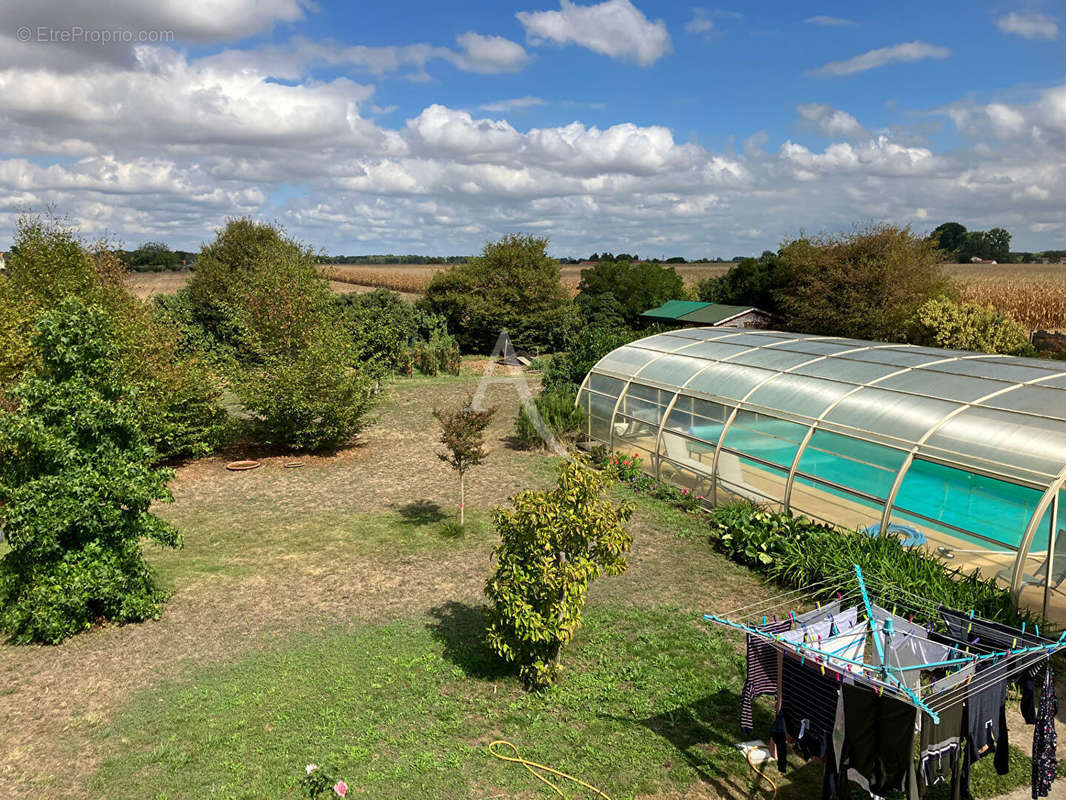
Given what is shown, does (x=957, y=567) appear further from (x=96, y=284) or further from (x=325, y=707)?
(x=96, y=284)

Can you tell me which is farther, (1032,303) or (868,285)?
(1032,303)

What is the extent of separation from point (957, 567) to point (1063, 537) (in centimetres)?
143

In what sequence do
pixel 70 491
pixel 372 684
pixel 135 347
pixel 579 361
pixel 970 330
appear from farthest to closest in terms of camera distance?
pixel 579 361 < pixel 970 330 < pixel 135 347 < pixel 70 491 < pixel 372 684

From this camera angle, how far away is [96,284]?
64.0 feet

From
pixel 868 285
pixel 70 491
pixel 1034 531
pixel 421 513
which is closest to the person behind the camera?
pixel 1034 531

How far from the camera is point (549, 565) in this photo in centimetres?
795

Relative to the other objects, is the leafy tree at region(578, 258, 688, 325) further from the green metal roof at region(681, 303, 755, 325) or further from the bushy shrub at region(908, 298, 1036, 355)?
the bushy shrub at region(908, 298, 1036, 355)

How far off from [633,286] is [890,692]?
38.7m

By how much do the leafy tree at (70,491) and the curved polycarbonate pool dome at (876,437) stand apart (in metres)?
11.2

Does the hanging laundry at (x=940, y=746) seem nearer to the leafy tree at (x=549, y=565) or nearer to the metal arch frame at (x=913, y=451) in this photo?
the leafy tree at (x=549, y=565)

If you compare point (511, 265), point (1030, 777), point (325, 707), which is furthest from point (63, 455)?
point (511, 265)

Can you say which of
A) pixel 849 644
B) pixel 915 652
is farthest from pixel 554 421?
pixel 915 652

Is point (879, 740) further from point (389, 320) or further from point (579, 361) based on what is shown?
point (389, 320)

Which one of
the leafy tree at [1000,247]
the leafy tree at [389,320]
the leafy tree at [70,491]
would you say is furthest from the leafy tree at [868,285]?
the leafy tree at [1000,247]
